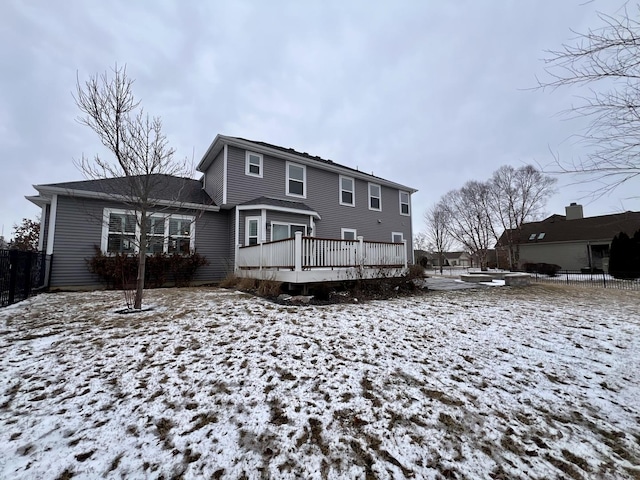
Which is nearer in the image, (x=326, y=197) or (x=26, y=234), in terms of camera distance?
(x=326, y=197)

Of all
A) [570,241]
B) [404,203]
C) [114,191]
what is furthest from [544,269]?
[114,191]

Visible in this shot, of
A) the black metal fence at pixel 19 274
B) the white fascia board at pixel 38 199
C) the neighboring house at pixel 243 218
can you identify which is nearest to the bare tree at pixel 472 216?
the neighboring house at pixel 243 218

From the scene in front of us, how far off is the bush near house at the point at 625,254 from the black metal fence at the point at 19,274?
30.1 metres

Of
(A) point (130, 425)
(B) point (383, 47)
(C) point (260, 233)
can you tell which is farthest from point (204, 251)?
(B) point (383, 47)

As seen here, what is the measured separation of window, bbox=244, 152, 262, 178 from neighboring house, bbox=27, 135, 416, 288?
5 cm

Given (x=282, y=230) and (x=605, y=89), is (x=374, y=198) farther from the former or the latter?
(x=605, y=89)

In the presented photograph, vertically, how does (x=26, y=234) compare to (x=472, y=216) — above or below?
below

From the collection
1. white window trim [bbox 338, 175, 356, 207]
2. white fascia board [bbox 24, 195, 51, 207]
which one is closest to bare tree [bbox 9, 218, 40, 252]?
white fascia board [bbox 24, 195, 51, 207]

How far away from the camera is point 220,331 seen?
4070 mm

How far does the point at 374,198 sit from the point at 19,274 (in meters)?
14.9

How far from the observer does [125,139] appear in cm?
559

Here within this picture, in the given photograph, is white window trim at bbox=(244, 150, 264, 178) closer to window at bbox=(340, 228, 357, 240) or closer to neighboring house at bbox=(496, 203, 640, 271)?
window at bbox=(340, 228, 357, 240)

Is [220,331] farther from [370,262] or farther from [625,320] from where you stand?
[625,320]

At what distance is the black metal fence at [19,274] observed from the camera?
5.61 m
